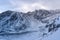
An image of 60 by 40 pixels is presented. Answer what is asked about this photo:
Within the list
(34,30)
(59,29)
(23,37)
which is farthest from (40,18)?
(59,29)

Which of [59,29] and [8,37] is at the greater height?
[59,29]

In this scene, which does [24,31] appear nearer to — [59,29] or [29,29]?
[29,29]

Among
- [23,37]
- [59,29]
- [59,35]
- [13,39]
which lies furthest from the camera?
[13,39]

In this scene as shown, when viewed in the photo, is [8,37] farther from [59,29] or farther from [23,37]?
[59,29]

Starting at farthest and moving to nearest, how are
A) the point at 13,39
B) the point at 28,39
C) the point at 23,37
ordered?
the point at 13,39 < the point at 23,37 < the point at 28,39

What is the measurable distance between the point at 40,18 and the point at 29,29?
14.5 metres

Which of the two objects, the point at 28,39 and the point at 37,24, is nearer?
the point at 28,39

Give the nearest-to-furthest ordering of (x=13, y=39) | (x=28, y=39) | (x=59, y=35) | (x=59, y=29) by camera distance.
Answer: (x=59, y=35) < (x=59, y=29) < (x=28, y=39) < (x=13, y=39)

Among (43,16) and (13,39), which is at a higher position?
(43,16)

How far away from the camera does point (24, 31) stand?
194 meters

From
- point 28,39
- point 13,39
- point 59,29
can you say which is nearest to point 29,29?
point 13,39

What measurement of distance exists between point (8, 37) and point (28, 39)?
114 feet

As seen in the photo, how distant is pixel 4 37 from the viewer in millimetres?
195000

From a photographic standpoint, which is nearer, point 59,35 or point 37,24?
point 59,35
